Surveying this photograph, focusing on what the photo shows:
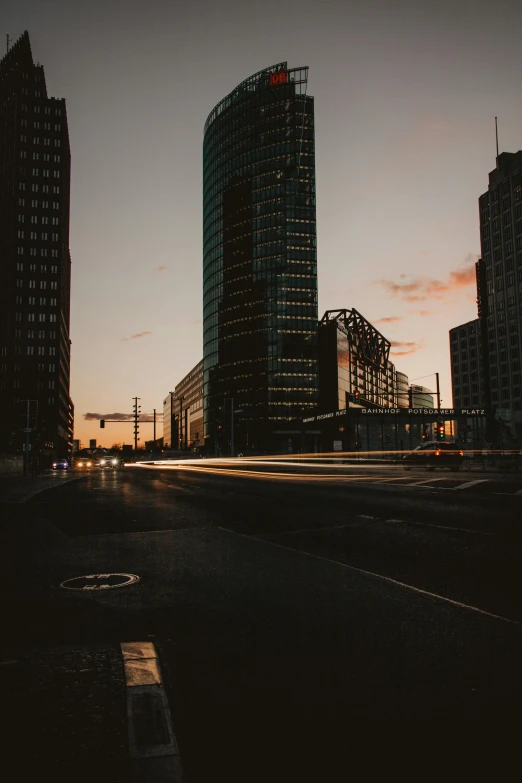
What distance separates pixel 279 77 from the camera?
13562cm

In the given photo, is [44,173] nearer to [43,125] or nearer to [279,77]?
[43,125]

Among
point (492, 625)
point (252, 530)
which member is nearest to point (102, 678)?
point (492, 625)

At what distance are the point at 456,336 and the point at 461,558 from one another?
171885 millimetres

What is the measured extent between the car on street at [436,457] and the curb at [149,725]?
34159mm

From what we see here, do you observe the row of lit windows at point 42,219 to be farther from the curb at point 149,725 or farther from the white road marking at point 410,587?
the curb at point 149,725

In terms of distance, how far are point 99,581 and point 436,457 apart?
111 ft

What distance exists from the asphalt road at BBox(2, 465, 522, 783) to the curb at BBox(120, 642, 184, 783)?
7 centimetres

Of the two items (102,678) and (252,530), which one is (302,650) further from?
(252,530)

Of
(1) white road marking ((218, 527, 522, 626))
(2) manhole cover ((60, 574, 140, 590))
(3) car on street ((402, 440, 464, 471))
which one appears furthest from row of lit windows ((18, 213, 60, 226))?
(2) manhole cover ((60, 574, 140, 590))

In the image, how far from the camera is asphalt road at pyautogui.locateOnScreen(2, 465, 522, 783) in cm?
304

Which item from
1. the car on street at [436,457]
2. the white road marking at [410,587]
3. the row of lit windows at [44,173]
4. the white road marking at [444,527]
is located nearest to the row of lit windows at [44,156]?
the row of lit windows at [44,173]

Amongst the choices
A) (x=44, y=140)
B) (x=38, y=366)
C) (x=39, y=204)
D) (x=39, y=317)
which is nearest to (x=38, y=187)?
(x=39, y=204)

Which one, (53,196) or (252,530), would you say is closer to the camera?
(252,530)

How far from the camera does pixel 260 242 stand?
436 feet
